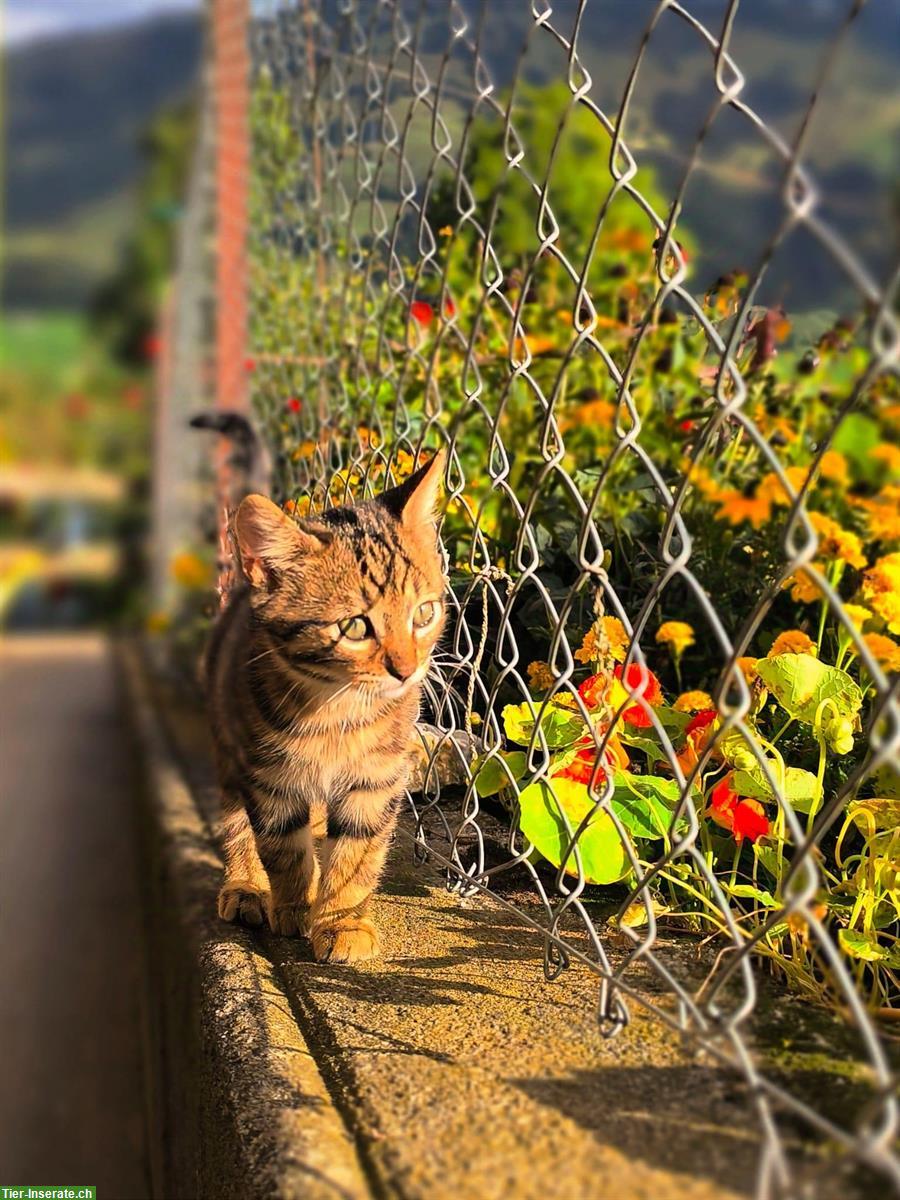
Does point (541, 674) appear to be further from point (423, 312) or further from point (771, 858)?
point (423, 312)

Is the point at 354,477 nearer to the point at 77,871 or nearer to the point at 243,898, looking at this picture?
the point at 243,898

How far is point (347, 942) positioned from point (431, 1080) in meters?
0.42

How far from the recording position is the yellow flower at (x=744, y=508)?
240 cm

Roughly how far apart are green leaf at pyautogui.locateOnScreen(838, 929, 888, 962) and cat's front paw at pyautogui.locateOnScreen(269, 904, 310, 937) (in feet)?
2.77

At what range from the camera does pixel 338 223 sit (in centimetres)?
258

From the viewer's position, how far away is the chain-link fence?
122 cm

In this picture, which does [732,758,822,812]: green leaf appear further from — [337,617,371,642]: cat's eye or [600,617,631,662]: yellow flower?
[337,617,371,642]: cat's eye

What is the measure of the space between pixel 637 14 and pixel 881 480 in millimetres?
1454

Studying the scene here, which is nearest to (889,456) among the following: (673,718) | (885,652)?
(885,652)

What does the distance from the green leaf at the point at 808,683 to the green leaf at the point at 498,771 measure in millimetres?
404

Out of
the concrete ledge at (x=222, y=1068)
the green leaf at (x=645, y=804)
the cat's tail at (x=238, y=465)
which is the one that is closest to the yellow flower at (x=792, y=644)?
the green leaf at (x=645, y=804)

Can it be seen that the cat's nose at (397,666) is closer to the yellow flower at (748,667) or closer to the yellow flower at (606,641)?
the yellow flower at (606,641)

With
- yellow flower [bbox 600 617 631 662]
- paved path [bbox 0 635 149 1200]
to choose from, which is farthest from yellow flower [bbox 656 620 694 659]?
paved path [bbox 0 635 149 1200]

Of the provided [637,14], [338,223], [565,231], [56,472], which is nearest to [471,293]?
[338,223]
